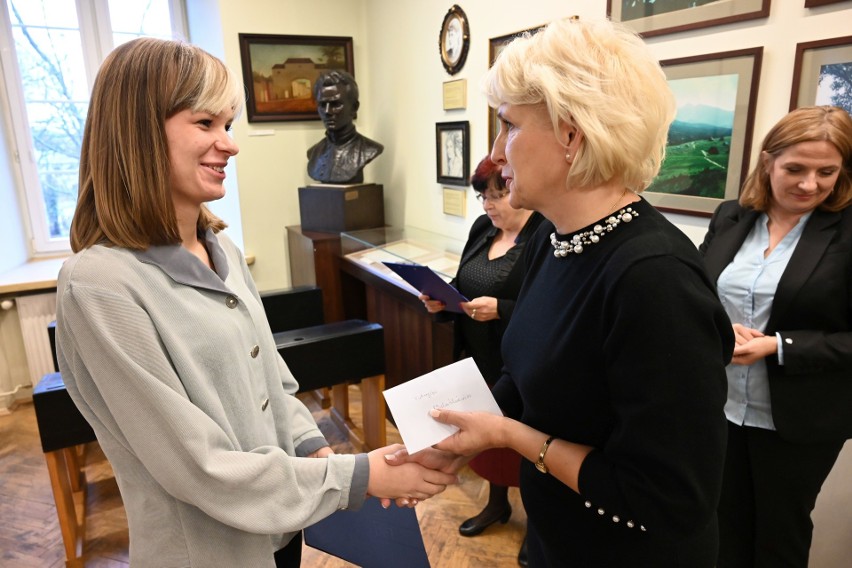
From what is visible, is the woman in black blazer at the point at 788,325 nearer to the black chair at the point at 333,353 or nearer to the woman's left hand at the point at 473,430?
the woman's left hand at the point at 473,430

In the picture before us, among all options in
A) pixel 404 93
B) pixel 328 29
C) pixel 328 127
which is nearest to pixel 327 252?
pixel 328 127

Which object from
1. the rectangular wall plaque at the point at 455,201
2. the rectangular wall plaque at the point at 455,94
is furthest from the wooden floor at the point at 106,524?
the rectangular wall plaque at the point at 455,94

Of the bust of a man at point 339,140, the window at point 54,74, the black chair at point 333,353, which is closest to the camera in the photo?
the black chair at point 333,353

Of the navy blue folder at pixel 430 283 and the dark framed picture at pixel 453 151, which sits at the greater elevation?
the dark framed picture at pixel 453 151

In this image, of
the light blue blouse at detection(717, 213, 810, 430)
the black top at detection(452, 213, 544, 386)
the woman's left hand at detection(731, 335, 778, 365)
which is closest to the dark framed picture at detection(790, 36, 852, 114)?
the light blue blouse at detection(717, 213, 810, 430)

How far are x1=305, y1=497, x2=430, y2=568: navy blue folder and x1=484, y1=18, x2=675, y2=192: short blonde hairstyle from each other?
1.09 m

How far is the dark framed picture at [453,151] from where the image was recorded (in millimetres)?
3301

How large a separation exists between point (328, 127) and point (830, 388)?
130 inches

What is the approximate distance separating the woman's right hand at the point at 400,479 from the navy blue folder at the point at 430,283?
759 mm

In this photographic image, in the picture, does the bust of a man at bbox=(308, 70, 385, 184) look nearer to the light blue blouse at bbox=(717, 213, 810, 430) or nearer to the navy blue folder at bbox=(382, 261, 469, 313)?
the navy blue folder at bbox=(382, 261, 469, 313)

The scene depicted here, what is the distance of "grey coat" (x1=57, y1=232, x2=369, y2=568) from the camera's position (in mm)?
876

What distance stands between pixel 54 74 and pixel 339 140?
2236 mm

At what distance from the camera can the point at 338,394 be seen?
347 cm

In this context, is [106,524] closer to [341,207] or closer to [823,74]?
[341,207]
